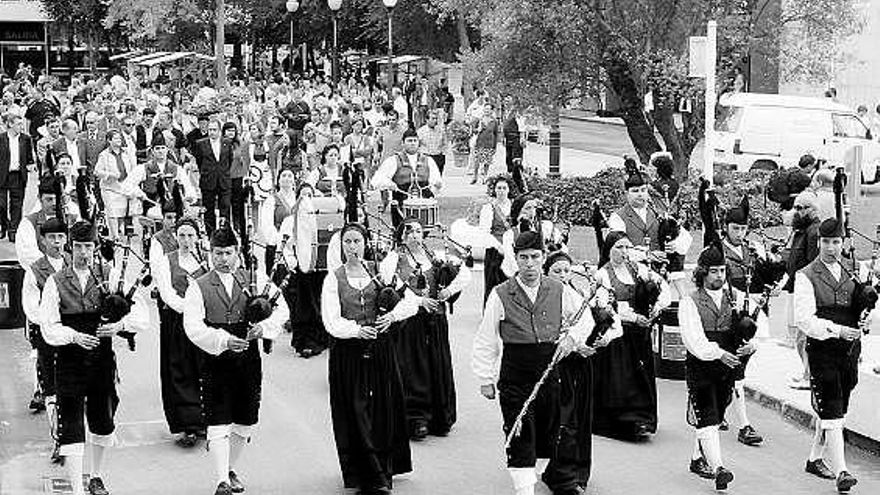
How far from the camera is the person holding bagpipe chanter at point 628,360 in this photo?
39.8ft

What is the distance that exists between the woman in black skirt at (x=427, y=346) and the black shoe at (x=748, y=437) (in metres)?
2.27

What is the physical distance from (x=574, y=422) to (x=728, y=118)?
20.4 meters

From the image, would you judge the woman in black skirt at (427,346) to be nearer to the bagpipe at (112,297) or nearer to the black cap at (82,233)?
the bagpipe at (112,297)

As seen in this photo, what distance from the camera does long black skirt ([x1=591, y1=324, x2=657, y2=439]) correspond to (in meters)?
12.2

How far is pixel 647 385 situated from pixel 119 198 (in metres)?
10.6

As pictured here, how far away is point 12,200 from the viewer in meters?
23.5

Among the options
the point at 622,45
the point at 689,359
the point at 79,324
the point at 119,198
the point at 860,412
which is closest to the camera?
the point at 79,324

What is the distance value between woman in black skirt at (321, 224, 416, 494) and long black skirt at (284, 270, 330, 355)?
16.3 ft

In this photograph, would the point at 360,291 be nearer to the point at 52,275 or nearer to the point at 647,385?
the point at 52,275

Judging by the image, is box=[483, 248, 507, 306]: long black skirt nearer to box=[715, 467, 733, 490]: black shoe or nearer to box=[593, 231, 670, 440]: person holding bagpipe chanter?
box=[593, 231, 670, 440]: person holding bagpipe chanter

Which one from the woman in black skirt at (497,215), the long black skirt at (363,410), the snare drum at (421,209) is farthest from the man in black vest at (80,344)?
the snare drum at (421,209)

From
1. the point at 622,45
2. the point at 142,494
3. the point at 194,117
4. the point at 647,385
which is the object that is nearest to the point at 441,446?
the point at 647,385

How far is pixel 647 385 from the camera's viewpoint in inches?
479

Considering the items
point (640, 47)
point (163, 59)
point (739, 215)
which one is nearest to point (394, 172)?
point (640, 47)
